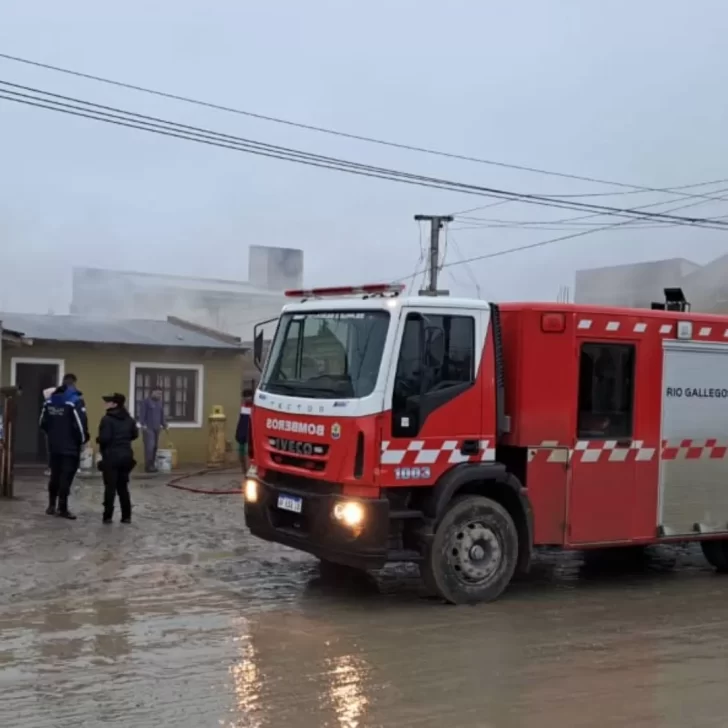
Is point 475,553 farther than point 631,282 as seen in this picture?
No

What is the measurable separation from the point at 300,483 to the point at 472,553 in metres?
1.60

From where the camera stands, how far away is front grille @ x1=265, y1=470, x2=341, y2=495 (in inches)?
306

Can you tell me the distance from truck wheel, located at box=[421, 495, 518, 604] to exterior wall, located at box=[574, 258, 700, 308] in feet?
61.9

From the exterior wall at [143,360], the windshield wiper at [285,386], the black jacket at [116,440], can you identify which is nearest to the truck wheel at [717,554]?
the windshield wiper at [285,386]

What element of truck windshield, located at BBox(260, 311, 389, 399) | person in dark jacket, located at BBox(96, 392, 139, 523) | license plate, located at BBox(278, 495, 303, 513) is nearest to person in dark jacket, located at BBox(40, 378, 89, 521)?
person in dark jacket, located at BBox(96, 392, 139, 523)

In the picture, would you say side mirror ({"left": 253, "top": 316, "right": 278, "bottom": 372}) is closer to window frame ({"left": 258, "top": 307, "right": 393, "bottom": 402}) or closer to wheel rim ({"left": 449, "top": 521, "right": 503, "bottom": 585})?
window frame ({"left": 258, "top": 307, "right": 393, "bottom": 402})

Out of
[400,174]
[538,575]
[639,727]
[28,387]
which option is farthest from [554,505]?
[28,387]

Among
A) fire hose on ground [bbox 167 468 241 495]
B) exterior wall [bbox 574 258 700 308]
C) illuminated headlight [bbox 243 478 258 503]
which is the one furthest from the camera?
exterior wall [bbox 574 258 700 308]

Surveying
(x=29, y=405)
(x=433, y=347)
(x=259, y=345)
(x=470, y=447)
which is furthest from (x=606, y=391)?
(x=29, y=405)

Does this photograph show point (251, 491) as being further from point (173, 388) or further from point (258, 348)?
point (173, 388)

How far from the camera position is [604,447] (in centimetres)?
852

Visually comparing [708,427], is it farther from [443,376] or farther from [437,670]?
[437,670]

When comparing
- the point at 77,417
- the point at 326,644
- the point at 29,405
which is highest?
the point at 77,417

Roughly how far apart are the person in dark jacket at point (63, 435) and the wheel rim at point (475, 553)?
229 inches
